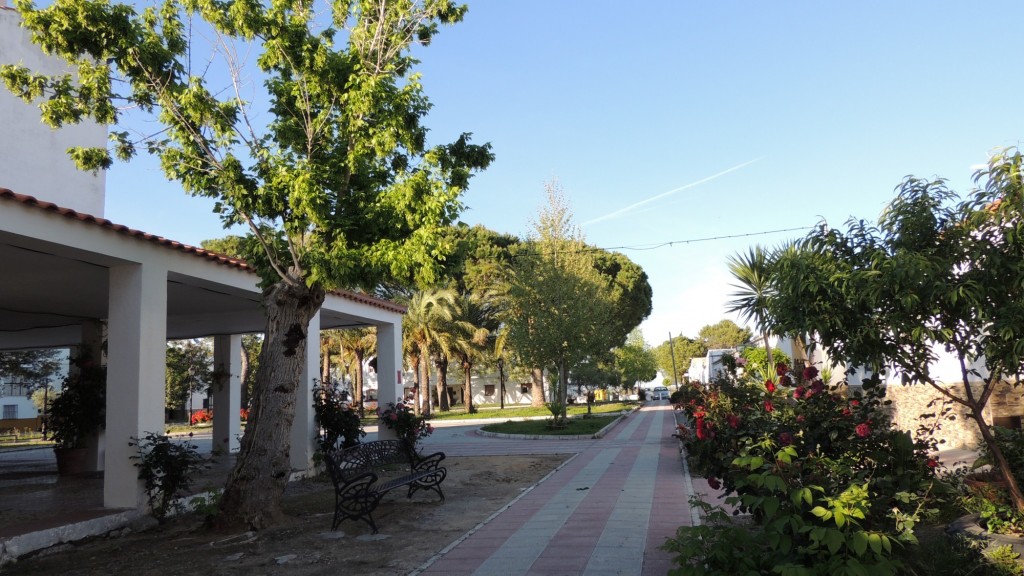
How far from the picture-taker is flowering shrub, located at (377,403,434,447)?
540 inches

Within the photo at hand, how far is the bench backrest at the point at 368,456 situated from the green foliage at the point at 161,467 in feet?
6.15

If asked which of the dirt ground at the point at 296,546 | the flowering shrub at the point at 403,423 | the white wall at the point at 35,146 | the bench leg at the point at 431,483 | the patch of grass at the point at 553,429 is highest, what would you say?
the white wall at the point at 35,146

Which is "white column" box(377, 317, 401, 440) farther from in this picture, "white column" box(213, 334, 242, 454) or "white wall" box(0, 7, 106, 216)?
"white wall" box(0, 7, 106, 216)

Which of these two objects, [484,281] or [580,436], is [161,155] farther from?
[484,281]

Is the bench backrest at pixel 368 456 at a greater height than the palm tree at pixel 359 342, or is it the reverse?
the palm tree at pixel 359 342

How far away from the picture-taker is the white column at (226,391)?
17.1 m

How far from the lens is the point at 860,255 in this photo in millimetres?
5262

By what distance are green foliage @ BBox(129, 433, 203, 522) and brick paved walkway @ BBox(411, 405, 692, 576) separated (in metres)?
3.90

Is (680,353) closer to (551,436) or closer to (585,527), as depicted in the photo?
(551,436)

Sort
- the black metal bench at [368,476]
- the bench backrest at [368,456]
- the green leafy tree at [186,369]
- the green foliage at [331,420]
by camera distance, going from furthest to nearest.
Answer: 1. the green leafy tree at [186,369]
2. the green foliage at [331,420]
3. the bench backrest at [368,456]
4. the black metal bench at [368,476]

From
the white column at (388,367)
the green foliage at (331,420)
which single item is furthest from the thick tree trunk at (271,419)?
the white column at (388,367)

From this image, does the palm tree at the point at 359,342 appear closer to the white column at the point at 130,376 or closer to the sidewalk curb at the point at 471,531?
the sidewalk curb at the point at 471,531

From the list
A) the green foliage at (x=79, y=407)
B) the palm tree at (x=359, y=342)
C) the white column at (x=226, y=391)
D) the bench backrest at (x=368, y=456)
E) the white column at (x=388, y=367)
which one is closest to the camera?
the bench backrest at (x=368, y=456)

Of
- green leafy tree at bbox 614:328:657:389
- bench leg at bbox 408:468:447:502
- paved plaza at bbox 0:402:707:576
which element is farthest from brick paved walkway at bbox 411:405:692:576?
green leafy tree at bbox 614:328:657:389
